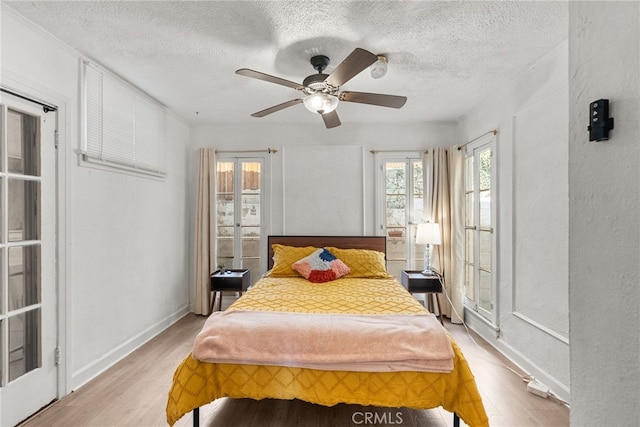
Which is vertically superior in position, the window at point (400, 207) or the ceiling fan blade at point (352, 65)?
the ceiling fan blade at point (352, 65)

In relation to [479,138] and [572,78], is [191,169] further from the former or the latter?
[572,78]

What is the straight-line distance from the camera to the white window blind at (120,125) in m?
2.59

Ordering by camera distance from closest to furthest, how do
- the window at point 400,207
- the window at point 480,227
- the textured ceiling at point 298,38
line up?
the textured ceiling at point 298,38
the window at point 480,227
the window at point 400,207

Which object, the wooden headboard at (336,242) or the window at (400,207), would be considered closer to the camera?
the wooden headboard at (336,242)

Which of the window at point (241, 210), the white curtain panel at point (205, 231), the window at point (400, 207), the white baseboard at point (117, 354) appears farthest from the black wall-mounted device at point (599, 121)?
the white curtain panel at point (205, 231)

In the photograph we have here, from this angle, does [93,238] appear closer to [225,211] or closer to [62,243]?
[62,243]

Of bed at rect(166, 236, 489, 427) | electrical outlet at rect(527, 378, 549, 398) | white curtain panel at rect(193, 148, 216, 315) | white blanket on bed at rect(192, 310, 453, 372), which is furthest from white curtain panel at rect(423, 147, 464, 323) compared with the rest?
white curtain panel at rect(193, 148, 216, 315)

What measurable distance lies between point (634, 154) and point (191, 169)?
173 inches

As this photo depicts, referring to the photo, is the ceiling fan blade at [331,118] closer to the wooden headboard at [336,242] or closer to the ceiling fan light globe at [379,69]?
the ceiling fan light globe at [379,69]

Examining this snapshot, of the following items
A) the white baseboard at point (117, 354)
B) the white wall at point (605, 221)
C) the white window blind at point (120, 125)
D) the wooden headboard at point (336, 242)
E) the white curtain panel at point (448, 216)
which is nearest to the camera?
the white wall at point (605, 221)

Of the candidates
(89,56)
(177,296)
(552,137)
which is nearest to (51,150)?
(89,56)

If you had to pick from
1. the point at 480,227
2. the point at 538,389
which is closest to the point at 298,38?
the point at 480,227

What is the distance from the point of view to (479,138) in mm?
3543

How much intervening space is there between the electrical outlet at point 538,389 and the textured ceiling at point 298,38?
8.39 ft
